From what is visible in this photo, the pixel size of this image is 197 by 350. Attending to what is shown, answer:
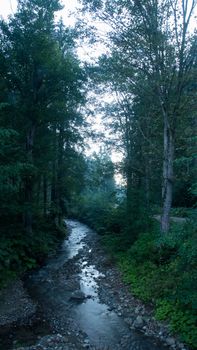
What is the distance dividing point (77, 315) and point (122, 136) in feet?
42.6

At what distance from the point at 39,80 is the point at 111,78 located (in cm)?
471

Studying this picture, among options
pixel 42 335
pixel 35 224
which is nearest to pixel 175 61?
pixel 42 335

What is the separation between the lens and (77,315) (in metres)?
10.4

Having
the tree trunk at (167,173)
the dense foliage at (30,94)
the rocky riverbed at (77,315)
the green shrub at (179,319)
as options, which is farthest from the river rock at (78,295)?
the tree trunk at (167,173)

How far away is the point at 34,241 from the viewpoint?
1741cm

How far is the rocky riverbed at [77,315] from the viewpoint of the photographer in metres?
8.48

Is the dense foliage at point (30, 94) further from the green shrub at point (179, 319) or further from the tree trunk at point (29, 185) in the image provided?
the green shrub at point (179, 319)

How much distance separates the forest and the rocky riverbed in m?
0.57

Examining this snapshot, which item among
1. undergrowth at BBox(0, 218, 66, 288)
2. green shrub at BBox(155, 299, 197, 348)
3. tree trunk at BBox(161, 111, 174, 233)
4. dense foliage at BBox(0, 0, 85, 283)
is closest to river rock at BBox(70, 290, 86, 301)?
undergrowth at BBox(0, 218, 66, 288)

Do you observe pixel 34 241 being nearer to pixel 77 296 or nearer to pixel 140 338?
pixel 77 296

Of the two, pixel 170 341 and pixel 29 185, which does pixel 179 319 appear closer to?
pixel 170 341

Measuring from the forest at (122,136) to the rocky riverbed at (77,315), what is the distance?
1.86 ft

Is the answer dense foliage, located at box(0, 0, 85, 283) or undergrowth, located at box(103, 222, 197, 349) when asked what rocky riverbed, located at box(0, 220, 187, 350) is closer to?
undergrowth, located at box(103, 222, 197, 349)

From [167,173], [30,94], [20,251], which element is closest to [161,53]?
[167,173]
